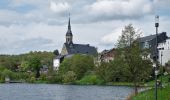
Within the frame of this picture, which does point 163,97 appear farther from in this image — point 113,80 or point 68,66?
point 68,66

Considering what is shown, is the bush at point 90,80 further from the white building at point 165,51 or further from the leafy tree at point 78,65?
the white building at point 165,51

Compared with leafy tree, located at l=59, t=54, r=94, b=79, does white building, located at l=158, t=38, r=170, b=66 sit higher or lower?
higher

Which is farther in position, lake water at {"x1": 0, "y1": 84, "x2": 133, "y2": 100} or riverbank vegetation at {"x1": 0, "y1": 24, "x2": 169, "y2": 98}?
lake water at {"x1": 0, "y1": 84, "x2": 133, "y2": 100}

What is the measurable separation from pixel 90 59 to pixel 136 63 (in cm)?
12321

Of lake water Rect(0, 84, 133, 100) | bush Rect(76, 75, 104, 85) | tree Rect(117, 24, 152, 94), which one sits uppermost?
tree Rect(117, 24, 152, 94)

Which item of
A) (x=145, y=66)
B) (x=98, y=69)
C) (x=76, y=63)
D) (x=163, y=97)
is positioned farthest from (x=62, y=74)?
(x=163, y=97)

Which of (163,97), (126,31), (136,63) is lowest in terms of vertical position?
(163,97)

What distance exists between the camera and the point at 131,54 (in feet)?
232

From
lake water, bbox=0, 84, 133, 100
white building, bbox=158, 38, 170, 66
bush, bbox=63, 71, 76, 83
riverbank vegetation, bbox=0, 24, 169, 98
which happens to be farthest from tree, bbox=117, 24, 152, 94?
bush, bbox=63, 71, 76, 83

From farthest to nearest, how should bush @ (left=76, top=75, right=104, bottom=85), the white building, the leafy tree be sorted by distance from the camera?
the leafy tree, the white building, bush @ (left=76, top=75, right=104, bottom=85)

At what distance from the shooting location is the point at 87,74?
180750mm

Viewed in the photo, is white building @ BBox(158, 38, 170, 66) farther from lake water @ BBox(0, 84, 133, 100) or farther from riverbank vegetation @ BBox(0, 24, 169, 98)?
lake water @ BBox(0, 84, 133, 100)

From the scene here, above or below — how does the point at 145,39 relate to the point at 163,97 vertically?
above

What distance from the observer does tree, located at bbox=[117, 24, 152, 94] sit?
2790 inches
